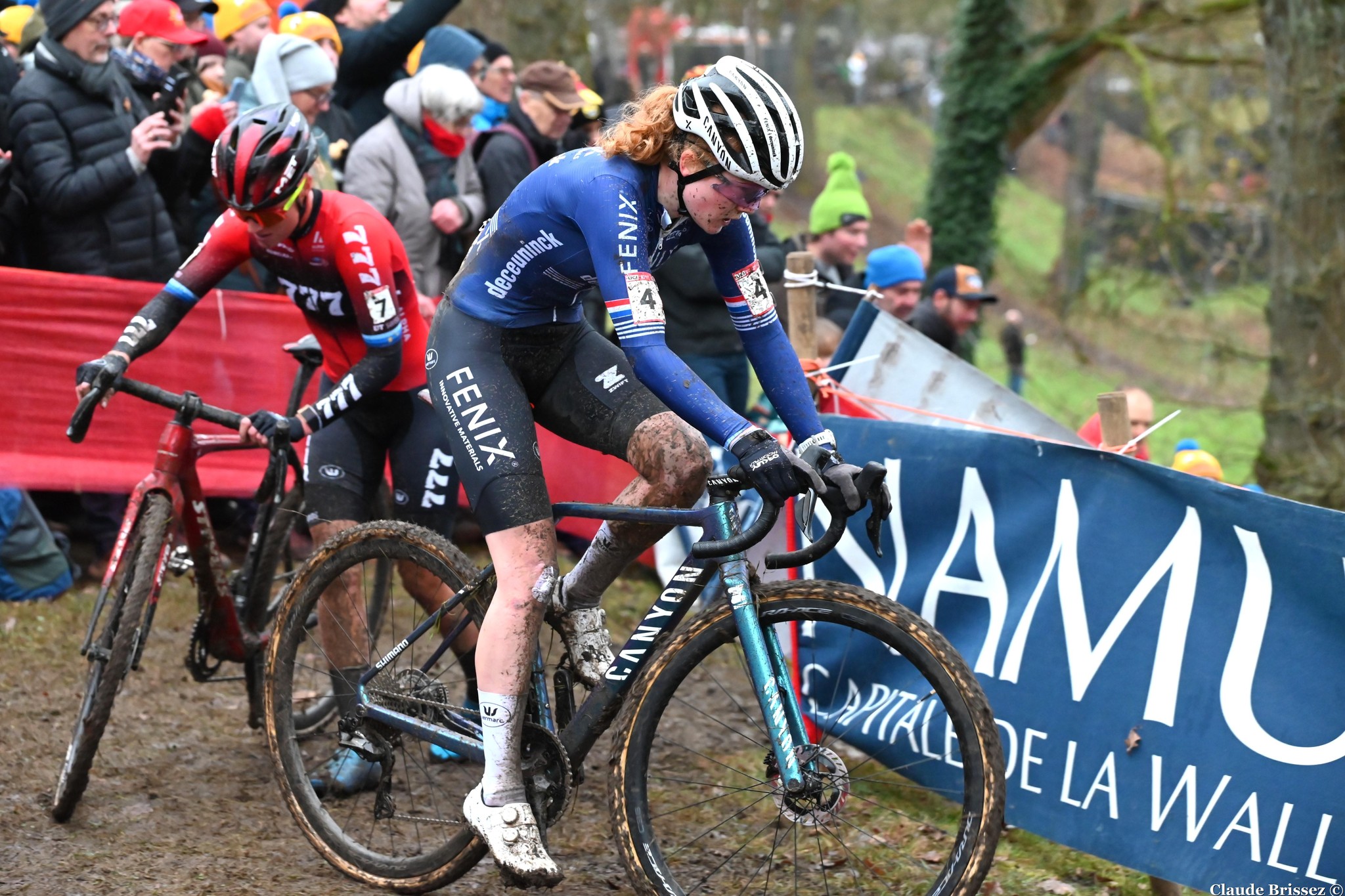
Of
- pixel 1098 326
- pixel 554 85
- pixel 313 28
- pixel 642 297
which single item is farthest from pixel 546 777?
pixel 1098 326

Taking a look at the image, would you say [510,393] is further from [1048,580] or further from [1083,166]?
[1083,166]

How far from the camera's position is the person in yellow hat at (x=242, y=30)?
7652 mm

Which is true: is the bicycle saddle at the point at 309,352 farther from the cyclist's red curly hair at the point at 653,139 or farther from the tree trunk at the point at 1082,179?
the tree trunk at the point at 1082,179

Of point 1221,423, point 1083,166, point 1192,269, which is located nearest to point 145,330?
point 1192,269

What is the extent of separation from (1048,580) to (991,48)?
12.6m

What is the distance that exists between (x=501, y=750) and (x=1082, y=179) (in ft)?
93.6

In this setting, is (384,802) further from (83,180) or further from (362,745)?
(83,180)

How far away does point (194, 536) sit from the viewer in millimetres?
4902

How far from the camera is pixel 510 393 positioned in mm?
3879

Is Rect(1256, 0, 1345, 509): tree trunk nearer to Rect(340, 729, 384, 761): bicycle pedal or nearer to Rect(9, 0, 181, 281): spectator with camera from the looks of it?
Rect(340, 729, 384, 761): bicycle pedal

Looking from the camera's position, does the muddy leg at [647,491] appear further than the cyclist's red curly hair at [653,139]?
Yes

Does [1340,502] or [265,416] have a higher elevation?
[265,416]

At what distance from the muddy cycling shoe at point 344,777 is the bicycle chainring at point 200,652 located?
65 centimetres

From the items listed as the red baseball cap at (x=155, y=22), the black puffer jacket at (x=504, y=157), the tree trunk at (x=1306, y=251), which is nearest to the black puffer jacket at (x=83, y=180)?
the red baseball cap at (x=155, y=22)
